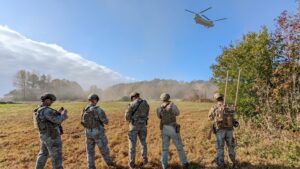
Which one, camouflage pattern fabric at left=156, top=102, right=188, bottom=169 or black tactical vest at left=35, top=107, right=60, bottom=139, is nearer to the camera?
black tactical vest at left=35, top=107, right=60, bottom=139

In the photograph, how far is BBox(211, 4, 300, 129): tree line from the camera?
12.2 m

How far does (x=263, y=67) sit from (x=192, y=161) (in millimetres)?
7290

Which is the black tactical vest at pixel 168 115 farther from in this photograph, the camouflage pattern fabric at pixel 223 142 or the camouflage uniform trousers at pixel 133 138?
the camouflage pattern fabric at pixel 223 142

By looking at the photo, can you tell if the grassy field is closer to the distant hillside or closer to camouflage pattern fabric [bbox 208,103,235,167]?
camouflage pattern fabric [bbox 208,103,235,167]

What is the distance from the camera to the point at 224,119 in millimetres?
8312

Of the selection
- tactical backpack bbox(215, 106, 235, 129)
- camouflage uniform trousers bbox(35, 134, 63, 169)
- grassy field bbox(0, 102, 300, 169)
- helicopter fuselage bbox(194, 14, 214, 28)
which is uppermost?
helicopter fuselage bbox(194, 14, 214, 28)

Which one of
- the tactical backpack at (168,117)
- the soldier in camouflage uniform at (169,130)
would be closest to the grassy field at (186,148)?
the soldier in camouflage uniform at (169,130)

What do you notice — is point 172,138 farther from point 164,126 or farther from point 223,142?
point 223,142

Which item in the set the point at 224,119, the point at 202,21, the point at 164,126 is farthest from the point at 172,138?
the point at 202,21

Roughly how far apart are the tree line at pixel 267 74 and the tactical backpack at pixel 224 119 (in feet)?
13.8

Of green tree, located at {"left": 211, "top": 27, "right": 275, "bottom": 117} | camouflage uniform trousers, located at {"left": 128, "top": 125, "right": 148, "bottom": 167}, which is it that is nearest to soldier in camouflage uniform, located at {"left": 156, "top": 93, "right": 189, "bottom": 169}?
camouflage uniform trousers, located at {"left": 128, "top": 125, "right": 148, "bottom": 167}

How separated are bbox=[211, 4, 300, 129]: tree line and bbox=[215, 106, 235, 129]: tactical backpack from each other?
4.21 meters

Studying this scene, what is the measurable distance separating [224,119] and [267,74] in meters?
7.14

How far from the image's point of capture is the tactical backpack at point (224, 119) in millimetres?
8305
